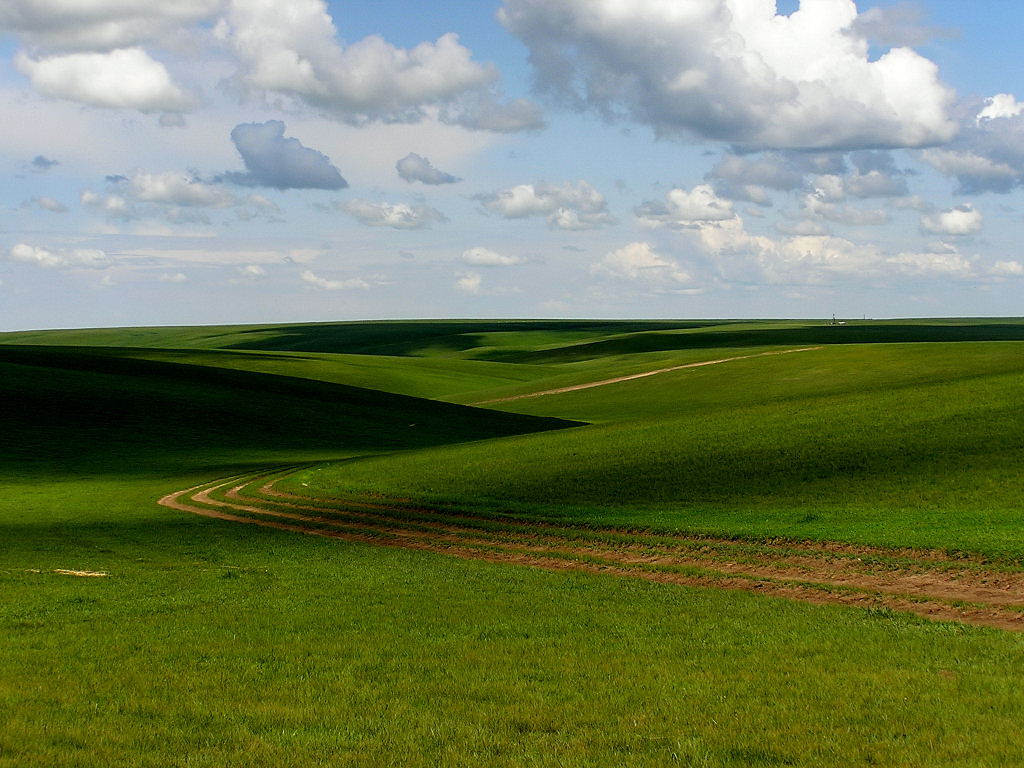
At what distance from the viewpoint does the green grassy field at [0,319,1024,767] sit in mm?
11602

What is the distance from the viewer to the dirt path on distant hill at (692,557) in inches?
850

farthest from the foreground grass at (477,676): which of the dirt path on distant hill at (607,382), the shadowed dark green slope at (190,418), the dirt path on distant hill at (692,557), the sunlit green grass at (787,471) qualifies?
the dirt path on distant hill at (607,382)

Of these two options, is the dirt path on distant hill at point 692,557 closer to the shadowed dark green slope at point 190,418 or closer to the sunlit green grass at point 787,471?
the sunlit green grass at point 787,471

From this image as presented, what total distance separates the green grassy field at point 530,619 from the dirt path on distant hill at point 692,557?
1239 mm

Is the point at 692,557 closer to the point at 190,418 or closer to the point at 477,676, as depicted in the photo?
the point at 477,676

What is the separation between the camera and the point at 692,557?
2845cm

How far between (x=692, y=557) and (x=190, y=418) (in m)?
56.5

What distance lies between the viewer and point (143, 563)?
2764 cm

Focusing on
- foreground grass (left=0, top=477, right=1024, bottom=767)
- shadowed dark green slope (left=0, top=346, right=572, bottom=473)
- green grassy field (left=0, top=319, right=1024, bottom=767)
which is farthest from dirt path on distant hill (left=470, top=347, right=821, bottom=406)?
foreground grass (left=0, top=477, right=1024, bottom=767)

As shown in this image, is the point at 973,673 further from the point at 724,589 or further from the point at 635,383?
the point at 635,383

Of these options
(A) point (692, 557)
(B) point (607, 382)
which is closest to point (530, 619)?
(A) point (692, 557)

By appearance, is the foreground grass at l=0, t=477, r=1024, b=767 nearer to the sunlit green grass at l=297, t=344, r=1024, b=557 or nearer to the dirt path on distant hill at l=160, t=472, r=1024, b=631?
the dirt path on distant hill at l=160, t=472, r=1024, b=631

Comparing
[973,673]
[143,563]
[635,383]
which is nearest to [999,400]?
[973,673]

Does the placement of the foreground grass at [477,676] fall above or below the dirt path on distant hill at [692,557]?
above
